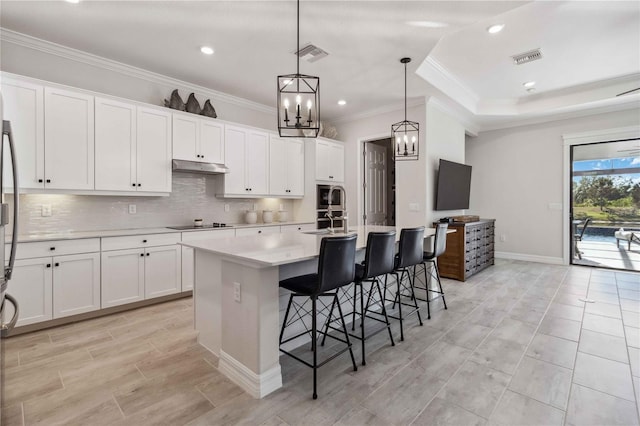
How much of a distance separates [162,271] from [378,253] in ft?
8.61

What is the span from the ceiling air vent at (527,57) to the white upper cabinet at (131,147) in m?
4.40

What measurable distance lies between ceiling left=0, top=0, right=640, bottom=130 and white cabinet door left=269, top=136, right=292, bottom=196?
0.73 m

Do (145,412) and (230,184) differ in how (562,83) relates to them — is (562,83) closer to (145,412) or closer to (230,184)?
(230,184)

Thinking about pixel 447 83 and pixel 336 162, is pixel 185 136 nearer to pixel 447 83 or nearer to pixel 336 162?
pixel 336 162

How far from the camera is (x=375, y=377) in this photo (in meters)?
2.11

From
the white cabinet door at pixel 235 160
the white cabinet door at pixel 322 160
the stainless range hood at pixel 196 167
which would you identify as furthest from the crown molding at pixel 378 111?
the stainless range hood at pixel 196 167

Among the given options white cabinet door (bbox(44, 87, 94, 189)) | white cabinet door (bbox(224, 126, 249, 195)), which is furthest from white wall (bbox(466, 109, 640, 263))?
white cabinet door (bbox(44, 87, 94, 189))

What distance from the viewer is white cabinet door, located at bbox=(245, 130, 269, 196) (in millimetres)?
4676

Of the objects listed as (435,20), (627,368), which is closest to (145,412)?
(627,368)

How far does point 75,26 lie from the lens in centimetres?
288

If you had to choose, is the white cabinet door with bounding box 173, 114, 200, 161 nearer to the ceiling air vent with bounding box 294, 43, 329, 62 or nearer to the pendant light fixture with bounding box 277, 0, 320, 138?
the pendant light fixture with bounding box 277, 0, 320, 138

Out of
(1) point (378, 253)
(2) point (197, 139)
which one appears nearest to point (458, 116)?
(1) point (378, 253)

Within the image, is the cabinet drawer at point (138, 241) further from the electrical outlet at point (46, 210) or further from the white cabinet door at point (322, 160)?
the white cabinet door at point (322, 160)

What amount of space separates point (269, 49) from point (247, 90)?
4.33ft
